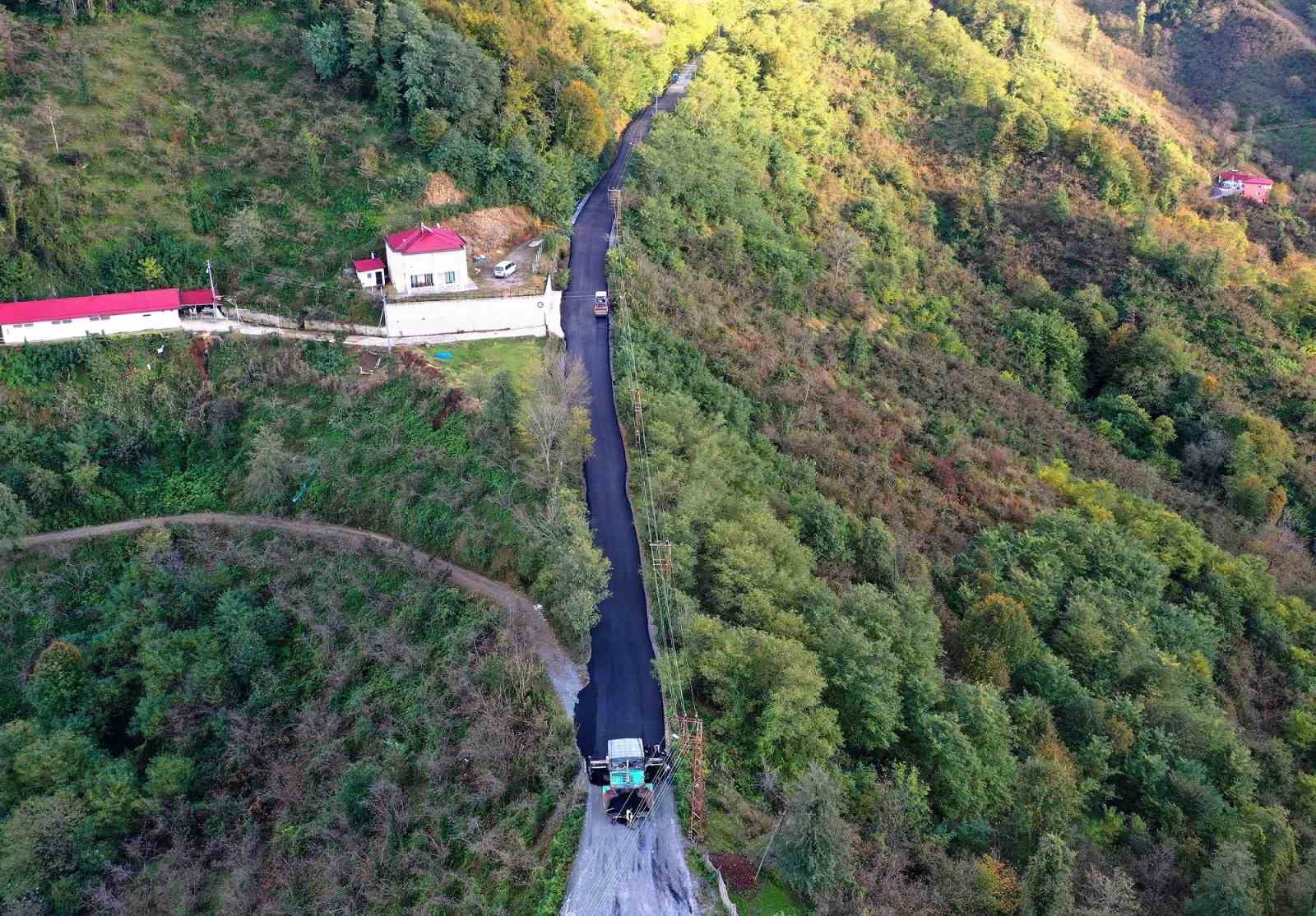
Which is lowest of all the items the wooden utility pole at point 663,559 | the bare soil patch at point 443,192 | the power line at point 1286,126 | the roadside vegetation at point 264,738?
the roadside vegetation at point 264,738

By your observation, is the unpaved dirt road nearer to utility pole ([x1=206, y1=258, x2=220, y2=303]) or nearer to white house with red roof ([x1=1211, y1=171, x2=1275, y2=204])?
utility pole ([x1=206, y1=258, x2=220, y2=303])

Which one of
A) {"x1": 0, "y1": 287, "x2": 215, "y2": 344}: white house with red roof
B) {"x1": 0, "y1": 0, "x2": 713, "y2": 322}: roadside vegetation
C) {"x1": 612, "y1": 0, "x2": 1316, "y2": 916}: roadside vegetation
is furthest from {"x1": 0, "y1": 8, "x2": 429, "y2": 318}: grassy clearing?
{"x1": 612, "y1": 0, "x2": 1316, "y2": 916}: roadside vegetation

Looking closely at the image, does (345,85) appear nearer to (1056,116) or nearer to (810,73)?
(810,73)

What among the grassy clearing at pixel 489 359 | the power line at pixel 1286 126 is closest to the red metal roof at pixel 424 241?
the grassy clearing at pixel 489 359

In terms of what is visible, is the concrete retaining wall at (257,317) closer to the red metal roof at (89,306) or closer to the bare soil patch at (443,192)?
the red metal roof at (89,306)

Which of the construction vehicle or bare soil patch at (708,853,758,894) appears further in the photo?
the construction vehicle

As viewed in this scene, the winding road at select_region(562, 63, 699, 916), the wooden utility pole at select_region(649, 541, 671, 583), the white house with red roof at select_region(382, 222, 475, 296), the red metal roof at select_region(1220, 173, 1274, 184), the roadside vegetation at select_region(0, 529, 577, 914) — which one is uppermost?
the red metal roof at select_region(1220, 173, 1274, 184)

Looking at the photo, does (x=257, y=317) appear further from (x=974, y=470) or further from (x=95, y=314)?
(x=974, y=470)
